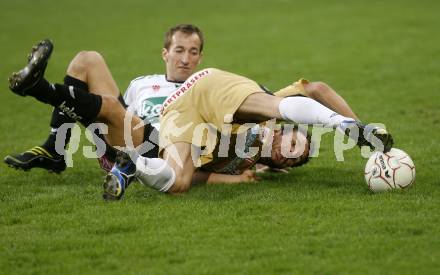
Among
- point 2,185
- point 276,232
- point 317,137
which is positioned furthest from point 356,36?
point 276,232

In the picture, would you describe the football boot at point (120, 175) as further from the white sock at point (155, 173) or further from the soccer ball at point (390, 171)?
the soccer ball at point (390, 171)

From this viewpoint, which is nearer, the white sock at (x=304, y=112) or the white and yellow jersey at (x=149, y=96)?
the white sock at (x=304, y=112)

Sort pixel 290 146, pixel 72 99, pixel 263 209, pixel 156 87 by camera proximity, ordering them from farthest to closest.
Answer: pixel 156 87 → pixel 290 146 → pixel 72 99 → pixel 263 209

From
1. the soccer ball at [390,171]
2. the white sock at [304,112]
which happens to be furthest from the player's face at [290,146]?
the soccer ball at [390,171]

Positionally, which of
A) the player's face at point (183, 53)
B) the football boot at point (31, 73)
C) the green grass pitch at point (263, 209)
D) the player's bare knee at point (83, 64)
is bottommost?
the green grass pitch at point (263, 209)

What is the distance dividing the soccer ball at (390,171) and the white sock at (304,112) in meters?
0.56

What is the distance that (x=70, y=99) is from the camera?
6656 millimetres

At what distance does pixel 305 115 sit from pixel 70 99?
197cm

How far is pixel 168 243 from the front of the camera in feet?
17.7

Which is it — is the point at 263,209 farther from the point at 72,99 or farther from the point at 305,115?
the point at 72,99

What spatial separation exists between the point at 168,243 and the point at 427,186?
2.63 m

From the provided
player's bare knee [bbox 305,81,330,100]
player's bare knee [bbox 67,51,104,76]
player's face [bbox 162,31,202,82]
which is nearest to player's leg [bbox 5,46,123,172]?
player's bare knee [bbox 67,51,104,76]

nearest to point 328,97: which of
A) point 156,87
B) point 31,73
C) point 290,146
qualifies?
point 290,146

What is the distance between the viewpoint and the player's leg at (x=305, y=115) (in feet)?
20.6
